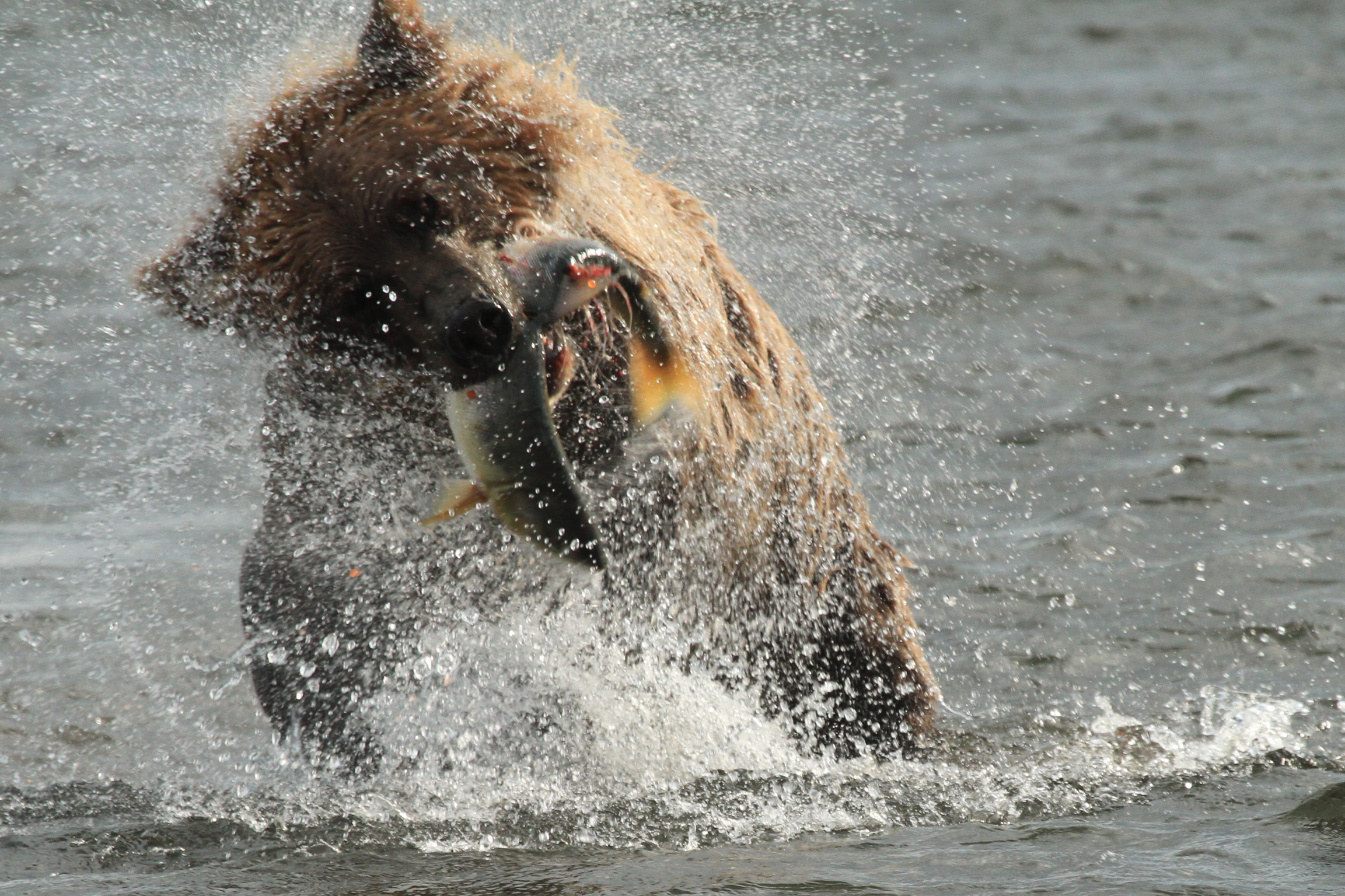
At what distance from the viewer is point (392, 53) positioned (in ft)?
12.3

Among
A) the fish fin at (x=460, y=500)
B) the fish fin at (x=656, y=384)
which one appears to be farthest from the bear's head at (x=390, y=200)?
the fish fin at (x=656, y=384)

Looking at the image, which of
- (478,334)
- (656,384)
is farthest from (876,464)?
(478,334)

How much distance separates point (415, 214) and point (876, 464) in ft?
12.0

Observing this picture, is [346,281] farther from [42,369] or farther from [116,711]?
[42,369]

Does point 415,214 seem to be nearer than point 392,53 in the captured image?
Yes

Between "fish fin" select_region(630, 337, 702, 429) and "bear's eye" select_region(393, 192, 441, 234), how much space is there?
0.55m

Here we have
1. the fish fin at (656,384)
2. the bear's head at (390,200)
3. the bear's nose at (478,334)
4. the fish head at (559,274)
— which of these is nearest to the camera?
the bear's nose at (478,334)

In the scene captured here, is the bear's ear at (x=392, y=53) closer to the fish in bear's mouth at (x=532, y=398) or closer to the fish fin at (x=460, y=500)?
the fish in bear's mouth at (x=532, y=398)

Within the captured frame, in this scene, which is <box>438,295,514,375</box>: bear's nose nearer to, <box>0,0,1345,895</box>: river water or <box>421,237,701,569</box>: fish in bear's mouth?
<box>421,237,701,569</box>: fish in bear's mouth

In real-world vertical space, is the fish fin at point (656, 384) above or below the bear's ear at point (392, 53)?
below

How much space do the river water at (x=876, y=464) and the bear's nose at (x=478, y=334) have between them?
2.56 ft

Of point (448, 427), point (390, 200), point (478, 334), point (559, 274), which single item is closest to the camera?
point (478, 334)

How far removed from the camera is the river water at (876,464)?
3.39 meters

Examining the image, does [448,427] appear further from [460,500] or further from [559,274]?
[559,274]
